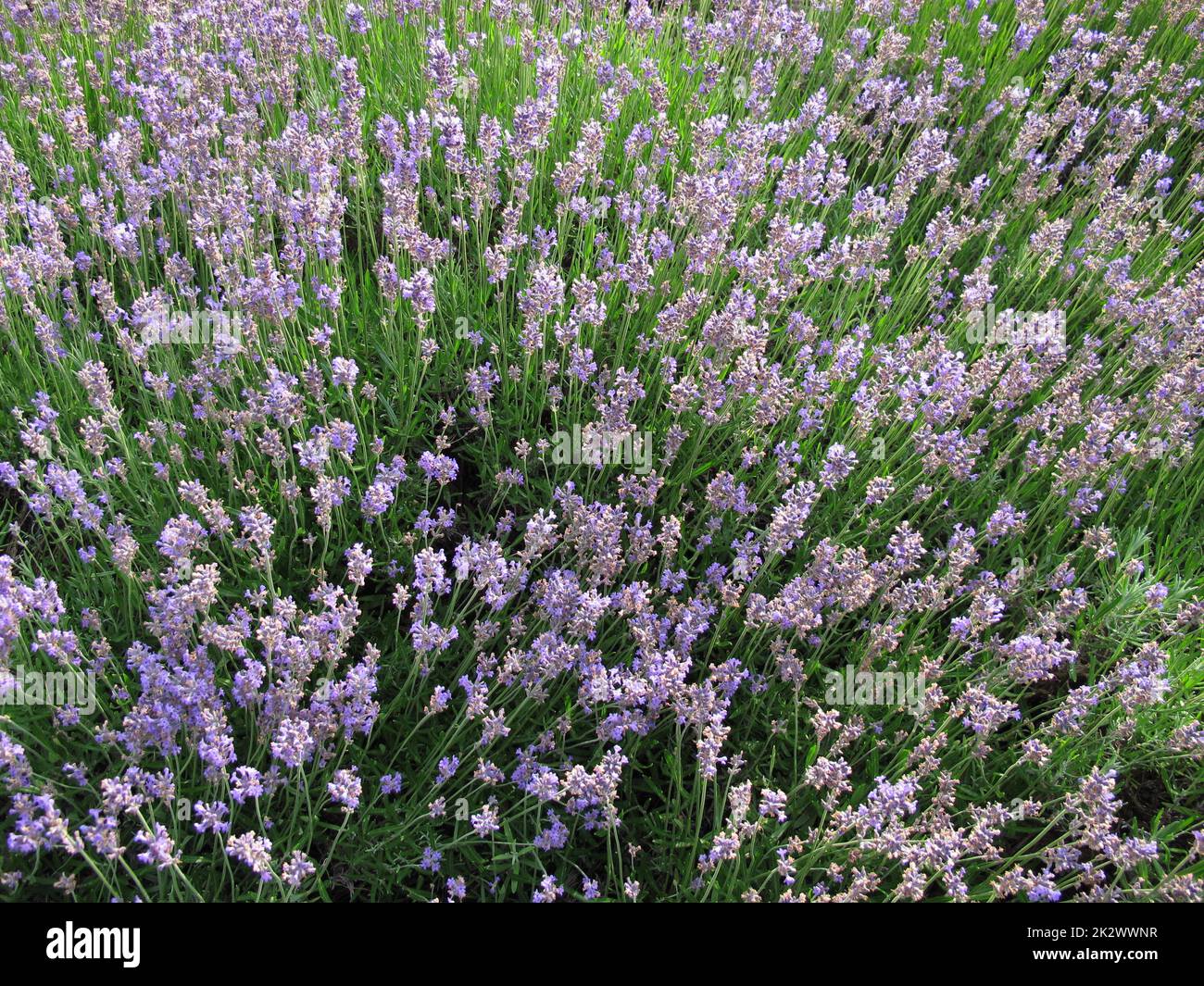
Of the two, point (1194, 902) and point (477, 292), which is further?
point (477, 292)

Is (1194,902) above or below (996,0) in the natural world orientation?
below

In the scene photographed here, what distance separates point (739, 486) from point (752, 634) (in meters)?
0.44

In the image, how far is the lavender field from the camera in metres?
2.13

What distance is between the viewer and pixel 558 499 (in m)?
2.78

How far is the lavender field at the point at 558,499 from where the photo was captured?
213cm

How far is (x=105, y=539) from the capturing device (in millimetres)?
Answer: 2371

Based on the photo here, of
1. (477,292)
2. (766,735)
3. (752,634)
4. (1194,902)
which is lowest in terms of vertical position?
(1194,902)

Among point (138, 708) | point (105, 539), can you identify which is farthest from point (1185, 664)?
point (105, 539)

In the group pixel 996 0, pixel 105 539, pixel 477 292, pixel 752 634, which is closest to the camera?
pixel 105 539

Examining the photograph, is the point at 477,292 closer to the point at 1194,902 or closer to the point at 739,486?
the point at 739,486

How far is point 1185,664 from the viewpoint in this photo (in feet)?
9.25

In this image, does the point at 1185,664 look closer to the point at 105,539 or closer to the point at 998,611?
the point at 998,611

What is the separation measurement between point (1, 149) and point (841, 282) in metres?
2.96

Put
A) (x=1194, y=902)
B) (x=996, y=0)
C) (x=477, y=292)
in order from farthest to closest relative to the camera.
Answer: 1. (x=996, y=0)
2. (x=477, y=292)
3. (x=1194, y=902)
